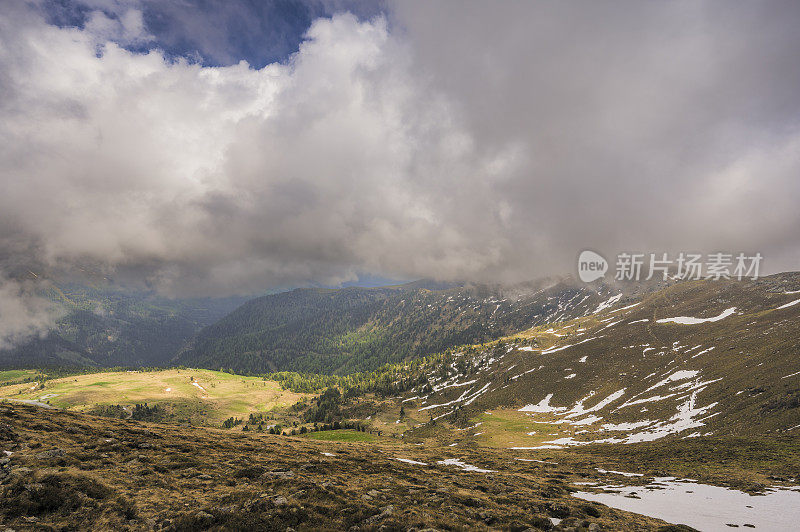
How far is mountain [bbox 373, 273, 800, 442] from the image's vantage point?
81.5 meters

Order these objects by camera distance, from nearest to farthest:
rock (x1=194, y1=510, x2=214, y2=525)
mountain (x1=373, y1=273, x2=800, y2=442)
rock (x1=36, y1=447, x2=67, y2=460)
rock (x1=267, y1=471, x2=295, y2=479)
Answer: rock (x1=194, y1=510, x2=214, y2=525) < rock (x1=36, y1=447, x2=67, y2=460) < rock (x1=267, y1=471, x2=295, y2=479) < mountain (x1=373, y1=273, x2=800, y2=442)

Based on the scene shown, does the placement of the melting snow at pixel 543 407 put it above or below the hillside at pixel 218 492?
below

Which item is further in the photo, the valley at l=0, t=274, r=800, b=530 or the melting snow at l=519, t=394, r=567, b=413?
the melting snow at l=519, t=394, r=567, b=413

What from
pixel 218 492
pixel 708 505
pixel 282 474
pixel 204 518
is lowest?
pixel 708 505

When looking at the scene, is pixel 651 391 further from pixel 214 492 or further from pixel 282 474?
pixel 214 492

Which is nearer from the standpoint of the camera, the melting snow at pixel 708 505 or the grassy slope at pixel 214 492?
the grassy slope at pixel 214 492

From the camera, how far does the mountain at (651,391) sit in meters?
81.5

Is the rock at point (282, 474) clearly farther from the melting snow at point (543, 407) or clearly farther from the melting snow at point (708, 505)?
the melting snow at point (543, 407)

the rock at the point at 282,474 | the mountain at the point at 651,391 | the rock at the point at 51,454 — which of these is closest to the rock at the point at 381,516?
the rock at the point at 282,474

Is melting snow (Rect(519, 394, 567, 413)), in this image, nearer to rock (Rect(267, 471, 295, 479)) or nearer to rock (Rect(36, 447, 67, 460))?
rock (Rect(267, 471, 295, 479))

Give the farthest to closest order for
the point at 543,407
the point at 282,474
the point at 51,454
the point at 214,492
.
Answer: the point at 543,407 → the point at 282,474 → the point at 51,454 → the point at 214,492

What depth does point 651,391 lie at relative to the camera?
119688mm

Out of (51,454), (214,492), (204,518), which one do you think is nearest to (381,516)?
(204,518)

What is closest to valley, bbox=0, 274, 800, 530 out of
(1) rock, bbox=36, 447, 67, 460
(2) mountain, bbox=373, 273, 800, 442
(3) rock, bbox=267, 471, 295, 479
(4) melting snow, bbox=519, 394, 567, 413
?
(3) rock, bbox=267, 471, 295, 479
